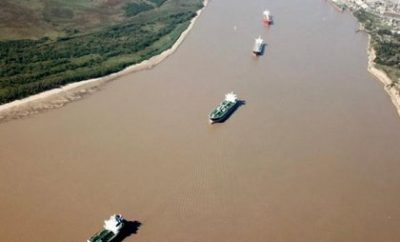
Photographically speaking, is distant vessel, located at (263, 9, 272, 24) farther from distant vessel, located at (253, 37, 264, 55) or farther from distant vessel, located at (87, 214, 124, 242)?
distant vessel, located at (87, 214, 124, 242)

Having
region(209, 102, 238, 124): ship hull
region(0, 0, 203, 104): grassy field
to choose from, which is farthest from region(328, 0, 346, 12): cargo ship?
region(209, 102, 238, 124): ship hull

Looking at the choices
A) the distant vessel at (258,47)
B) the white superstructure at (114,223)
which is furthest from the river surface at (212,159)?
the distant vessel at (258,47)

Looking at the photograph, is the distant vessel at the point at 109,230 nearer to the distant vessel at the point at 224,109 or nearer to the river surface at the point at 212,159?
the river surface at the point at 212,159

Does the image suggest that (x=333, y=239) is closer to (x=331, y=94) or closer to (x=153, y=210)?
(x=153, y=210)

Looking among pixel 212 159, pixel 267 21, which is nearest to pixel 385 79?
pixel 267 21

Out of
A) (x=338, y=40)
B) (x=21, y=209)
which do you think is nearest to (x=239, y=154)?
(x=21, y=209)

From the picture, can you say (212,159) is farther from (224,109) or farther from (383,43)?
(383,43)
